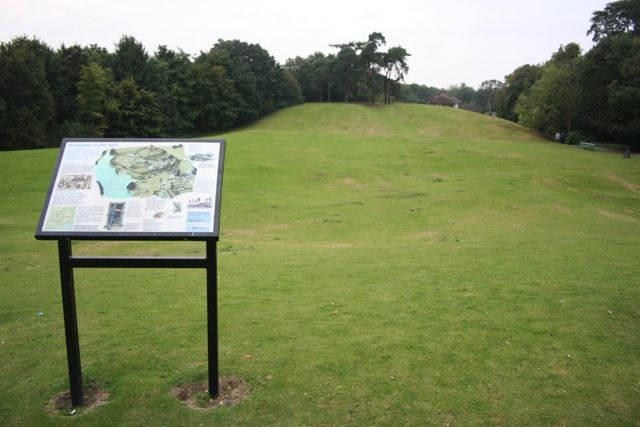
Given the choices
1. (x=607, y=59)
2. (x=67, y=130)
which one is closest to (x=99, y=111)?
(x=67, y=130)

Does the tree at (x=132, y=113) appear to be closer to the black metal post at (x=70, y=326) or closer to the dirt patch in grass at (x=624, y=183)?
the dirt patch in grass at (x=624, y=183)

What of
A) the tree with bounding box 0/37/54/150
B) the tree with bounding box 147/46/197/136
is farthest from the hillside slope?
the tree with bounding box 0/37/54/150

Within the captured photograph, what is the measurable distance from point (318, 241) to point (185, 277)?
7.48 meters

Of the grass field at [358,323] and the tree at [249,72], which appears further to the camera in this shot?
the tree at [249,72]

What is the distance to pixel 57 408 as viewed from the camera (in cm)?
662

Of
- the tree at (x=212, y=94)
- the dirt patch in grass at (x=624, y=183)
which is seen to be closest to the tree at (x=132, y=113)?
the tree at (x=212, y=94)

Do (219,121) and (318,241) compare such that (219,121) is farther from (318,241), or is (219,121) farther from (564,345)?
(564,345)

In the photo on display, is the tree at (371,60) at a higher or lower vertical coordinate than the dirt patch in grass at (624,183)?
higher

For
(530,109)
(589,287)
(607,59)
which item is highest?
(607,59)

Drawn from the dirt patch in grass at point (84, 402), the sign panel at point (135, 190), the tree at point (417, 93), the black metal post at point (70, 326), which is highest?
the tree at point (417, 93)

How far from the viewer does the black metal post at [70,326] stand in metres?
6.45

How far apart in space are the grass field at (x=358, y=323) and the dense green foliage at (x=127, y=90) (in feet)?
127

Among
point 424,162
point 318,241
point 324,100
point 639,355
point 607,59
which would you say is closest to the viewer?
point 639,355

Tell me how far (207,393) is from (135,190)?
10.3ft
